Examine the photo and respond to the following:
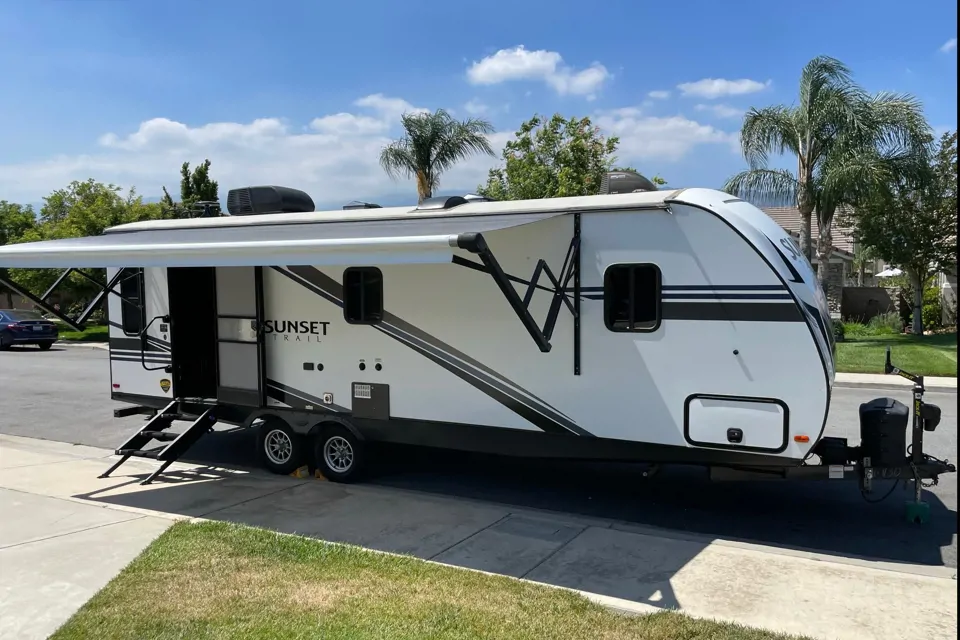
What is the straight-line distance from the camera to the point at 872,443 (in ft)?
22.0

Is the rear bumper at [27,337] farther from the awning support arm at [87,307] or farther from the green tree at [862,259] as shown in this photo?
the green tree at [862,259]

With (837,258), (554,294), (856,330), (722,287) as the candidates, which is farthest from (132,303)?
(837,258)

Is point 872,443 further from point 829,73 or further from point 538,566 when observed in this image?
point 829,73

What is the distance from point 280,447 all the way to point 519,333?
3.33 metres

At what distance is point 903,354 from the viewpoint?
1820 centimetres

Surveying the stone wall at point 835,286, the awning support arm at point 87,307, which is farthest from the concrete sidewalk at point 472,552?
the stone wall at point 835,286

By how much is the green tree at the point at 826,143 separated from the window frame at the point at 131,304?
53.1 ft

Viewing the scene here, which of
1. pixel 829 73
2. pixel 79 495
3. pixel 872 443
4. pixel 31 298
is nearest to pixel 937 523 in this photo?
pixel 872 443

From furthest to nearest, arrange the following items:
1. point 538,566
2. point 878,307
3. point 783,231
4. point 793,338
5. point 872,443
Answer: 1. point 878,307
2. point 783,231
3. point 872,443
4. point 793,338
5. point 538,566

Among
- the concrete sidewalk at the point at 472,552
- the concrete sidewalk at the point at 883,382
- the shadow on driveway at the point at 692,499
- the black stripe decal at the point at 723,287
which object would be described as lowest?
the shadow on driveway at the point at 692,499

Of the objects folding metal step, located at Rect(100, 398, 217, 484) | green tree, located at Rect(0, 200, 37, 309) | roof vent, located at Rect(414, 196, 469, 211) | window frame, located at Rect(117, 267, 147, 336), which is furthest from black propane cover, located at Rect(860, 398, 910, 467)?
green tree, located at Rect(0, 200, 37, 309)

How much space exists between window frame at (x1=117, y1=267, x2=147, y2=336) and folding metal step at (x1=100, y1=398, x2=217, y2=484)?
113 centimetres

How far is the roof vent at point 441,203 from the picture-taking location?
8.09 metres

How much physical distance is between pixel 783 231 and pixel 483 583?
14.0 ft
